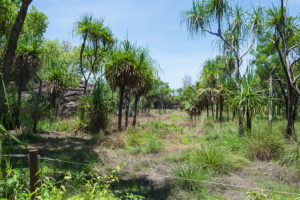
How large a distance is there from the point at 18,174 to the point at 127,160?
3.67 metres

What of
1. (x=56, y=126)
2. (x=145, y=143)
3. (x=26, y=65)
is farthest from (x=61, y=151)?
(x=56, y=126)

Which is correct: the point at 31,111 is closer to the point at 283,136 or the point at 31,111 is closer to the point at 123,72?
the point at 123,72

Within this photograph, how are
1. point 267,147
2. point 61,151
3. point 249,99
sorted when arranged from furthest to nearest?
point 249,99 < point 61,151 < point 267,147

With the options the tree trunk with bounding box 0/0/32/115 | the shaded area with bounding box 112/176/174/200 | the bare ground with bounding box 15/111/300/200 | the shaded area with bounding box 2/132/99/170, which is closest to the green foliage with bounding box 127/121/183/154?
the bare ground with bounding box 15/111/300/200

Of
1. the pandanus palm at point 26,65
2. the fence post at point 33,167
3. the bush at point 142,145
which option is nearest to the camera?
the fence post at point 33,167

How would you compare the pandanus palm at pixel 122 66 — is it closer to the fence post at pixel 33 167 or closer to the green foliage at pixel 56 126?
the green foliage at pixel 56 126

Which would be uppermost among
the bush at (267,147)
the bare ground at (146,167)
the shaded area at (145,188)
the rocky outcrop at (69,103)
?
the rocky outcrop at (69,103)

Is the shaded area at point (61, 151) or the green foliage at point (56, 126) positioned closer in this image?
the shaded area at point (61, 151)

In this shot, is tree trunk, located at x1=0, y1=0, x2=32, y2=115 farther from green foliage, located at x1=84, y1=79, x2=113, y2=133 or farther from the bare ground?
green foliage, located at x1=84, y1=79, x2=113, y2=133

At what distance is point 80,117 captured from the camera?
32.1ft

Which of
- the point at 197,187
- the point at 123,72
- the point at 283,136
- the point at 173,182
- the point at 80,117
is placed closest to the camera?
the point at 197,187

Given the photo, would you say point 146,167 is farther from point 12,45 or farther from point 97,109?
point 97,109

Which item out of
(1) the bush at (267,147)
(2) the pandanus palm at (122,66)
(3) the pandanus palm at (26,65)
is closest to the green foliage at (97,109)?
(2) the pandanus palm at (122,66)

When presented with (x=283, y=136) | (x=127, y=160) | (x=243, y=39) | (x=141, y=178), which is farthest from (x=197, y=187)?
(x=243, y=39)
